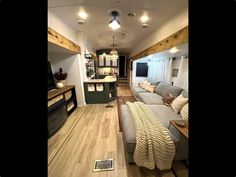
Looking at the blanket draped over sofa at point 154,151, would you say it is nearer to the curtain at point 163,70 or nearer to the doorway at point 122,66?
the curtain at point 163,70

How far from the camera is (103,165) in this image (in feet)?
5.94

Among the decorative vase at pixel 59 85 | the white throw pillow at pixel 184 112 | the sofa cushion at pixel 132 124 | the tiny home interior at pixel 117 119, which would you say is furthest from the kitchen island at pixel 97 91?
the white throw pillow at pixel 184 112

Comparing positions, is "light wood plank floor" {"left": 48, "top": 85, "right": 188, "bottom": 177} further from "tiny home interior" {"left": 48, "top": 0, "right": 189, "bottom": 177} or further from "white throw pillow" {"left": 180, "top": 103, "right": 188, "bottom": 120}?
"white throw pillow" {"left": 180, "top": 103, "right": 188, "bottom": 120}

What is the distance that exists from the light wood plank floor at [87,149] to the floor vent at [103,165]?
6 centimetres

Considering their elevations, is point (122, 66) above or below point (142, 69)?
above

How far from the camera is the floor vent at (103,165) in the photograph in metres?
1.76

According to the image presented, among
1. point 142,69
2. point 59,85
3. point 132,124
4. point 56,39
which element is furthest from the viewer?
point 142,69

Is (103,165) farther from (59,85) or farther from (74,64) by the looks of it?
(74,64)

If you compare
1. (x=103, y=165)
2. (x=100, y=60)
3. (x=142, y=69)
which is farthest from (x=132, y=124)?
(x=100, y=60)

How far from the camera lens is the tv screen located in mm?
7473

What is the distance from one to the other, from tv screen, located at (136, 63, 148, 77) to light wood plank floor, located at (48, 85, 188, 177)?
15.2 feet

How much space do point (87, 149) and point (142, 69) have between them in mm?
6166

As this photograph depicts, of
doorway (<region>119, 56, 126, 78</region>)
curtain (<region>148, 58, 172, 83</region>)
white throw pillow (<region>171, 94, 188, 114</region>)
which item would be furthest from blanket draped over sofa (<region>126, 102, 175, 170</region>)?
doorway (<region>119, 56, 126, 78</region>)
